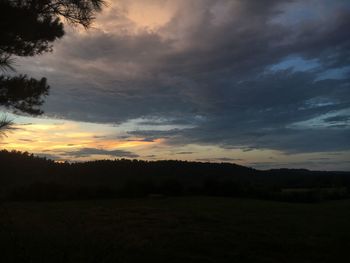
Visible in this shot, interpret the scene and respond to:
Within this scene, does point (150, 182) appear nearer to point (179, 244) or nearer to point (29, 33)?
point (179, 244)

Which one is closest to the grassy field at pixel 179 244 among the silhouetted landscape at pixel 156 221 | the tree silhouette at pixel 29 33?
the silhouetted landscape at pixel 156 221

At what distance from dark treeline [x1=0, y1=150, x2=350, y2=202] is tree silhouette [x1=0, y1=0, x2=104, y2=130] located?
69.4 feet

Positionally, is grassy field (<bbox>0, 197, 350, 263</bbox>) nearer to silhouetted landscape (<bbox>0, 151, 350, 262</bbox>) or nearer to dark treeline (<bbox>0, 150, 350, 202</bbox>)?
silhouetted landscape (<bbox>0, 151, 350, 262</bbox>)

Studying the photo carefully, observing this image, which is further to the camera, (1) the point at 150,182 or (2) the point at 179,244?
(1) the point at 150,182

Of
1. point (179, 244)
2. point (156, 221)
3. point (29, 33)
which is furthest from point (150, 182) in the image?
point (29, 33)

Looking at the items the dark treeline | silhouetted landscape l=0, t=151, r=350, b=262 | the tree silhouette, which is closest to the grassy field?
silhouetted landscape l=0, t=151, r=350, b=262

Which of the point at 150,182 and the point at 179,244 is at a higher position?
the point at 150,182

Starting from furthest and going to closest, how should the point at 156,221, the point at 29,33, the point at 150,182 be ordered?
the point at 150,182
the point at 156,221
the point at 29,33

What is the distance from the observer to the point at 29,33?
11.2 m

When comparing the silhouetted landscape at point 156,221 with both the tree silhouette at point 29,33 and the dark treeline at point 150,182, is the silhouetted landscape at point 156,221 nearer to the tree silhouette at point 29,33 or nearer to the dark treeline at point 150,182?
the dark treeline at point 150,182

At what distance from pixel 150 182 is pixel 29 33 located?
41720 millimetres

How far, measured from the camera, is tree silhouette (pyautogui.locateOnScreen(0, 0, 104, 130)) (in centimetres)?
1005

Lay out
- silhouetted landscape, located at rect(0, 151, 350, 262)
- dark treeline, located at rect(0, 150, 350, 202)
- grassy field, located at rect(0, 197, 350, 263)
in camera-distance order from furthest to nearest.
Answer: dark treeline, located at rect(0, 150, 350, 202)
silhouetted landscape, located at rect(0, 151, 350, 262)
grassy field, located at rect(0, 197, 350, 263)

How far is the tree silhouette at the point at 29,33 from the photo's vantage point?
1005 cm
